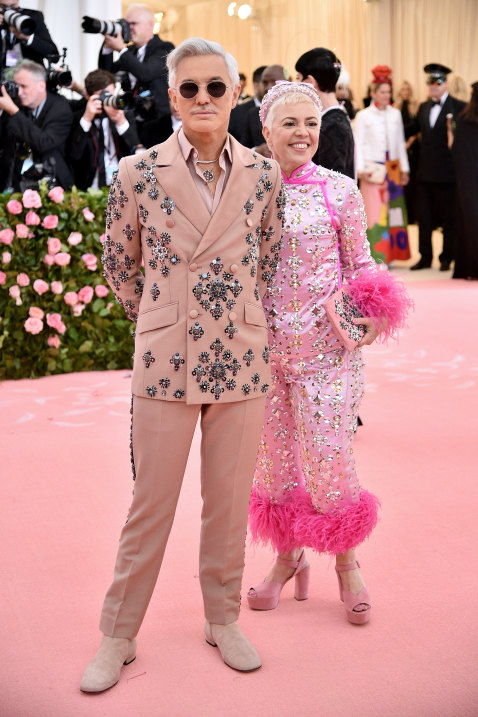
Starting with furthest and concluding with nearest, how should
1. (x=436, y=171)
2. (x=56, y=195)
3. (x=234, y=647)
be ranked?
(x=436, y=171), (x=56, y=195), (x=234, y=647)

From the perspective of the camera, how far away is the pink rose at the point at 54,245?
16.1ft

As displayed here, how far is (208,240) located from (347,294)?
1.83ft

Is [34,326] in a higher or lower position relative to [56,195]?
lower

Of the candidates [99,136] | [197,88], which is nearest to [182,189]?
[197,88]

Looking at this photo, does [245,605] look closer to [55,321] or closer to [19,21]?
[55,321]

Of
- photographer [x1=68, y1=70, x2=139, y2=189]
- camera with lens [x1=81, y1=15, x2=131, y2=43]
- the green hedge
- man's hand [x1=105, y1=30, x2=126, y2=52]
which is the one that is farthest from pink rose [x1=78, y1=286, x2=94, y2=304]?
man's hand [x1=105, y1=30, x2=126, y2=52]

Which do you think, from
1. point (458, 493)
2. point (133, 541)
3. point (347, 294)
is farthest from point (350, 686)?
point (458, 493)

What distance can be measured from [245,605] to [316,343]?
735 millimetres

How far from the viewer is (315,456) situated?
2.23m

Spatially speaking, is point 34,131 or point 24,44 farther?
point 24,44

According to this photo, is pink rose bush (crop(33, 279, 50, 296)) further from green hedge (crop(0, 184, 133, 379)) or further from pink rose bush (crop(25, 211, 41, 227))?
pink rose bush (crop(25, 211, 41, 227))

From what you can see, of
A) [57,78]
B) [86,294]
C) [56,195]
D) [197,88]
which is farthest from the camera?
[57,78]

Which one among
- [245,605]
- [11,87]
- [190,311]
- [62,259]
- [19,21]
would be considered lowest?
[245,605]

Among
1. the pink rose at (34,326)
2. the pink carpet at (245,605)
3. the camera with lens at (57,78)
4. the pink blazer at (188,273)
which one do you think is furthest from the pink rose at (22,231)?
the pink blazer at (188,273)
